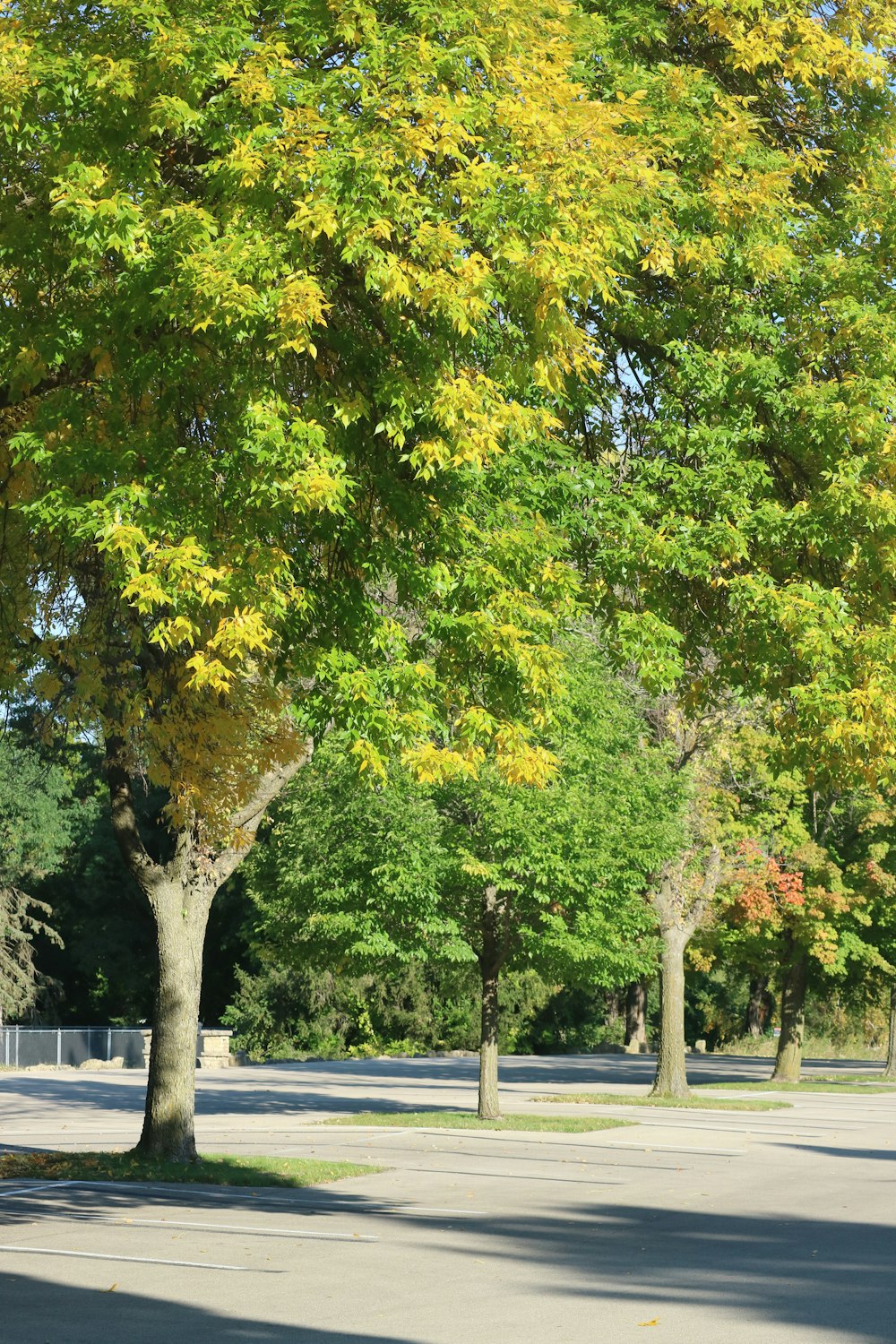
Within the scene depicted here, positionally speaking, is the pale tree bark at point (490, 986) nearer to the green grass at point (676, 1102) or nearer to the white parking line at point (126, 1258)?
the green grass at point (676, 1102)

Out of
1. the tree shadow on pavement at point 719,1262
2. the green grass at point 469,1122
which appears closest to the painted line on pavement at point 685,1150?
the green grass at point 469,1122

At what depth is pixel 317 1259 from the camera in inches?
446

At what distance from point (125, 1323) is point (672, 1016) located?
22.5 meters

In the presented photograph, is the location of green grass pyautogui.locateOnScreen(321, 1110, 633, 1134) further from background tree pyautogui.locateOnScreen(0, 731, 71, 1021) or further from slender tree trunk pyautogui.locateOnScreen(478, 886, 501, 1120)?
background tree pyautogui.locateOnScreen(0, 731, 71, 1021)

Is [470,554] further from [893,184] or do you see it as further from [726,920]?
[726,920]

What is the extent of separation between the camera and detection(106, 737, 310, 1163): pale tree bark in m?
16.8

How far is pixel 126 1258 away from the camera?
11172 mm

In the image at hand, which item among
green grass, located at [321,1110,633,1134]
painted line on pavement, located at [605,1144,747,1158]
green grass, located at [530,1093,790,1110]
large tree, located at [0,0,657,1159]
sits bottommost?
green grass, located at [530,1093,790,1110]

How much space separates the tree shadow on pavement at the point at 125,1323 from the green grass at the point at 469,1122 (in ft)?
49.7

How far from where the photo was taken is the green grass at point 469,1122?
24.6 metres

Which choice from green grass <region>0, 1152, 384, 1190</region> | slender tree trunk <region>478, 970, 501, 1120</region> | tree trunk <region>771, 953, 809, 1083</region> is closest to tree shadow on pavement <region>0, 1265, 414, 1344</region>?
green grass <region>0, 1152, 384, 1190</region>

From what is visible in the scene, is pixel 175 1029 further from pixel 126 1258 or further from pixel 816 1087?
pixel 816 1087

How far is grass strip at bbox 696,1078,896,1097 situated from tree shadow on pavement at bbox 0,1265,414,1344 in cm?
2743

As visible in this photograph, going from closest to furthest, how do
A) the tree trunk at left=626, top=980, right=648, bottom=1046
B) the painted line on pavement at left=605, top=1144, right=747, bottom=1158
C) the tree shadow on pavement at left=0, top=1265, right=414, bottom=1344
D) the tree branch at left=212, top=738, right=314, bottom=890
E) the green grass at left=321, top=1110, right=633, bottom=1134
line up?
1. the tree shadow on pavement at left=0, top=1265, right=414, bottom=1344
2. the tree branch at left=212, top=738, right=314, bottom=890
3. the painted line on pavement at left=605, top=1144, right=747, bottom=1158
4. the green grass at left=321, top=1110, right=633, bottom=1134
5. the tree trunk at left=626, top=980, right=648, bottom=1046
